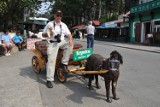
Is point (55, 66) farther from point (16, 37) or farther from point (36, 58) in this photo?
point (16, 37)

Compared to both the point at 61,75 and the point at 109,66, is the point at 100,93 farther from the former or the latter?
the point at 61,75

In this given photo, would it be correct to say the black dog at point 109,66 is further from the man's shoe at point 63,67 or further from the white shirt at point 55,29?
the white shirt at point 55,29

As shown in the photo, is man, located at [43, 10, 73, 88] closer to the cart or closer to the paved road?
the cart

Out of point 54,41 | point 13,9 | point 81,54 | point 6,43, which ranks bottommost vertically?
point 6,43

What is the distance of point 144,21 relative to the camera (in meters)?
30.5

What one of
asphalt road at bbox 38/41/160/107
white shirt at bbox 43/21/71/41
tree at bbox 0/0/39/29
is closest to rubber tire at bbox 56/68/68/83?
asphalt road at bbox 38/41/160/107

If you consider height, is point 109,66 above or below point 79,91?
above

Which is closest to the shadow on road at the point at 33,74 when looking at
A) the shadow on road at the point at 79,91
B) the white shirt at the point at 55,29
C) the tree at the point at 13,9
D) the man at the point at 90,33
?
the shadow on road at the point at 79,91

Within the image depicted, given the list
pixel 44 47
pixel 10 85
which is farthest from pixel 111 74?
pixel 44 47

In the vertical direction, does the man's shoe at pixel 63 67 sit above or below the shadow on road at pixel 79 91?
above

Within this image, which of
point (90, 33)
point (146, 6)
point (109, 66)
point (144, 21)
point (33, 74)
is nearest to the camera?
point (109, 66)

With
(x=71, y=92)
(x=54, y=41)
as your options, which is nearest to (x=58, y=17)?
(x=54, y=41)

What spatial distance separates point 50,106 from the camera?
18.0 feet

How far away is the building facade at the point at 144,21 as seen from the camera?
90.0 feet
